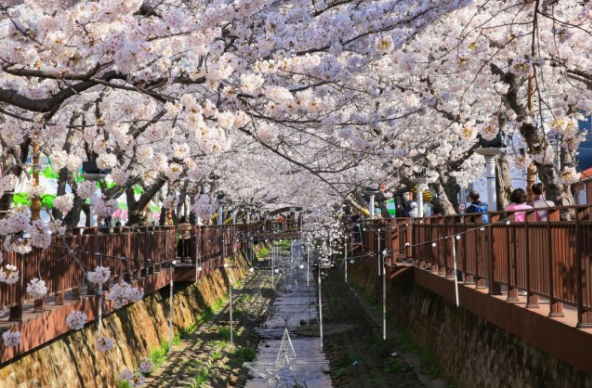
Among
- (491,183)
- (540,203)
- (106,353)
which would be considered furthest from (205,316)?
(540,203)

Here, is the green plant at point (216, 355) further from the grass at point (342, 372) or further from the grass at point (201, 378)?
the grass at point (342, 372)

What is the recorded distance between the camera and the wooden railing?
10.7 metres

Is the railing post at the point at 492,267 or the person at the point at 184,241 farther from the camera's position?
the person at the point at 184,241

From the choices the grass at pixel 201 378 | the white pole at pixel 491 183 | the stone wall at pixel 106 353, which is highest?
the white pole at pixel 491 183

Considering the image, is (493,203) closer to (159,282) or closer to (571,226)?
(571,226)

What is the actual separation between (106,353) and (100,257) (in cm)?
198

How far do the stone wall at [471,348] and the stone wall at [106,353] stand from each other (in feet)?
19.7

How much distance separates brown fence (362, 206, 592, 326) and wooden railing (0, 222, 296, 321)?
14.6 ft

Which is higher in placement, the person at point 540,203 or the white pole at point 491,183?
the white pole at point 491,183

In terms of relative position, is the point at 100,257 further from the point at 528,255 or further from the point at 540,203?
the point at 528,255

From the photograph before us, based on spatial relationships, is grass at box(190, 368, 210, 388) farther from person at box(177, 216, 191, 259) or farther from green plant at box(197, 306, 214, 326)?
green plant at box(197, 306, 214, 326)

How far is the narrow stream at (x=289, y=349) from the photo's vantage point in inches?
750

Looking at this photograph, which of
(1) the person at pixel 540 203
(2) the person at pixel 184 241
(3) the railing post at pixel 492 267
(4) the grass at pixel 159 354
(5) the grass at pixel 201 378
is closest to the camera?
(1) the person at pixel 540 203

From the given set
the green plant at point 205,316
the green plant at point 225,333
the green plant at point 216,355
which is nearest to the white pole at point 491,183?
the green plant at point 216,355
